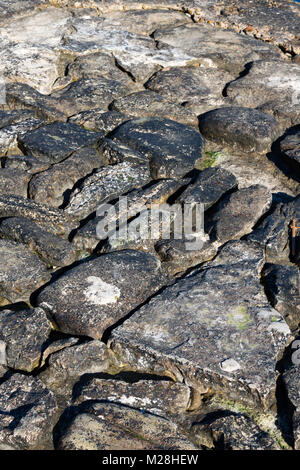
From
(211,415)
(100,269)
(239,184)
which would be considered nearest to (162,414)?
(211,415)

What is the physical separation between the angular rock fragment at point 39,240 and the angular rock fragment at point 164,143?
2.91 feet

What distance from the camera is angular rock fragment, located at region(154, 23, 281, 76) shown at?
16.9ft

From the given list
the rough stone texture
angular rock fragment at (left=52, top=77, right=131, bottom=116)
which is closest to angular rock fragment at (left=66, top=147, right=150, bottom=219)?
angular rock fragment at (left=52, top=77, right=131, bottom=116)

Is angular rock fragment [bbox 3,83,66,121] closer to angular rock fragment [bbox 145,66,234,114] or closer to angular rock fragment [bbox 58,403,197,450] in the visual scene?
angular rock fragment [bbox 145,66,234,114]

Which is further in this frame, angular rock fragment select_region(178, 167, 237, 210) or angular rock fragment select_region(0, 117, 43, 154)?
angular rock fragment select_region(0, 117, 43, 154)

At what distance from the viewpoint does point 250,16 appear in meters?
5.79

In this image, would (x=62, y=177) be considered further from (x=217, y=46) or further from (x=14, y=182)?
(x=217, y=46)

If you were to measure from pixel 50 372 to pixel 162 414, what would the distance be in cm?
51

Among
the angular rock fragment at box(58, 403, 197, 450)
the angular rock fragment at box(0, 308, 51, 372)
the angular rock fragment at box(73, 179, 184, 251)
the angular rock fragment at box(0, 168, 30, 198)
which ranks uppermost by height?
the angular rock fragment at box(0, 168, 30, 198)

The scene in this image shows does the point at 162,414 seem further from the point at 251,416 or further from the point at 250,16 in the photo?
the point at 250,16

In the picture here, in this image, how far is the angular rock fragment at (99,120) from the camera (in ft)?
14.0

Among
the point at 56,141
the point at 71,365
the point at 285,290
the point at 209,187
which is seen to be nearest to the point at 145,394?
the point at 71,365

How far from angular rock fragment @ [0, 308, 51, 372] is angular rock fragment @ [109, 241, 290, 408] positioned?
1.04 ft

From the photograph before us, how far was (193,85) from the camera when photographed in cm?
477
